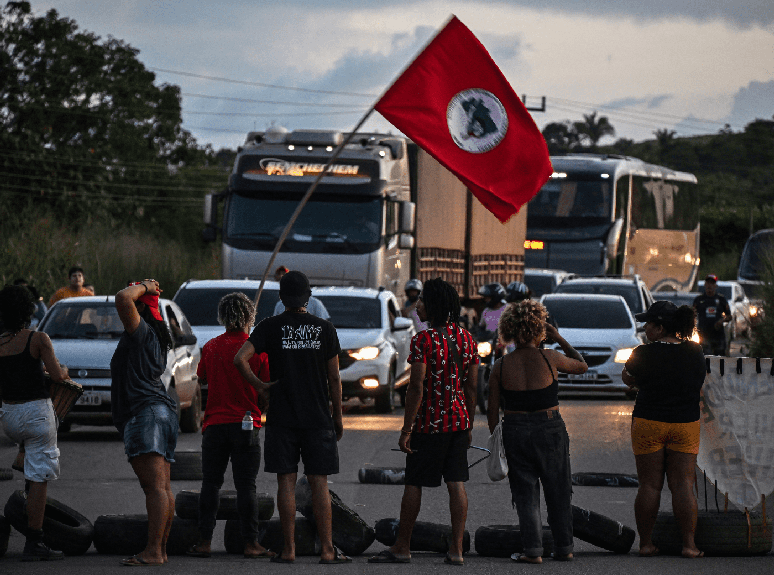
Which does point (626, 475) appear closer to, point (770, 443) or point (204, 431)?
point (770, 443)

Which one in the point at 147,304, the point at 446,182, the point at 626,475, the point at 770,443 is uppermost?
the point at 446,182

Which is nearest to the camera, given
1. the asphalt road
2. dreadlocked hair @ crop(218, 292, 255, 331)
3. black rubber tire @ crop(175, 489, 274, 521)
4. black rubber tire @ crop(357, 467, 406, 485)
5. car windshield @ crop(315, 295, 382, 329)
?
the asphalt road

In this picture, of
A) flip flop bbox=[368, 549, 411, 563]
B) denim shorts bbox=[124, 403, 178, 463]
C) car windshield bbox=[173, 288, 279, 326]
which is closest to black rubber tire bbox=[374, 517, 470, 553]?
flip flop bbox=[368, 549, 411, 563]

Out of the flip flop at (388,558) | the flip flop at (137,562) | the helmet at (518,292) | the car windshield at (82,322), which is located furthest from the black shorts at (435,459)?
the helmet at (518,292)

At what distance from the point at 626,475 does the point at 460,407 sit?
14.4 feet

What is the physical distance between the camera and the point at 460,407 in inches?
315

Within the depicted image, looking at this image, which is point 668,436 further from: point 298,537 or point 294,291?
point 294,291

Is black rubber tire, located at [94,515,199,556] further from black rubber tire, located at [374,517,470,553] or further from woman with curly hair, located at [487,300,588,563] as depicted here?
woman with curly hair, located at [487,300,588,563]

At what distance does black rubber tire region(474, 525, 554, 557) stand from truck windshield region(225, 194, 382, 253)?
14.1 m

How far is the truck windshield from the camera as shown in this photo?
22.4m

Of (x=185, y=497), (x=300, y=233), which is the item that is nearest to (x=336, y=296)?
(x=300, y=233)

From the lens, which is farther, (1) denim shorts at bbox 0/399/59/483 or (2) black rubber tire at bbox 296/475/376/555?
(2) black rubber tire at bbox 296/475/376/555

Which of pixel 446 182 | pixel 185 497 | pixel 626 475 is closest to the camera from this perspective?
pixel 185 497

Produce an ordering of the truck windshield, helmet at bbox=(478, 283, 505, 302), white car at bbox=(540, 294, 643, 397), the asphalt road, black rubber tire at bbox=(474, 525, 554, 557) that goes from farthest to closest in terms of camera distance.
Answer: the truck windshield → white car at bbox=(540, 294, 643, 397) → helmet at bbox=(478, 283, 505, 302) → black rubber tire at bbox=(474, 525, 554, 557) → the asphalt road
